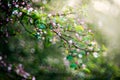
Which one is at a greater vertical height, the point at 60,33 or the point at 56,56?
the point at 56,56

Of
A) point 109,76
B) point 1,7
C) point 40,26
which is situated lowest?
point 40,26

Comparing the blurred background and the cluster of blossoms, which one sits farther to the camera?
the blurred background

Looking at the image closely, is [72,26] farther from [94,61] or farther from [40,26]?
[94,61]

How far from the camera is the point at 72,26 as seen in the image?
3586 millimetres

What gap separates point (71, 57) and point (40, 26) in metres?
0.47

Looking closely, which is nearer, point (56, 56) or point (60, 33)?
point (60, 33)

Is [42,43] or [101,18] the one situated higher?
[101,18]

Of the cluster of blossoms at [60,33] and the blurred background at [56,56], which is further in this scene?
the blurred background at [56,56]

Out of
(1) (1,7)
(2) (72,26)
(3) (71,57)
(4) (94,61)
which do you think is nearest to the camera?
(3) (71,57)

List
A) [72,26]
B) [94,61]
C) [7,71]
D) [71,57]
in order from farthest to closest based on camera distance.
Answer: [94,61] < [7,71] < [72,26] < [71,57]

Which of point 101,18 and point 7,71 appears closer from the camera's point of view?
point 7,71

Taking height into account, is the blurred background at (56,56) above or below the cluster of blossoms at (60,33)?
above

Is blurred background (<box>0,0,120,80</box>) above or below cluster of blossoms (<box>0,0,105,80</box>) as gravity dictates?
above

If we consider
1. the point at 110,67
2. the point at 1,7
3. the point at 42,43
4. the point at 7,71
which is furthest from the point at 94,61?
the point at 1,7
